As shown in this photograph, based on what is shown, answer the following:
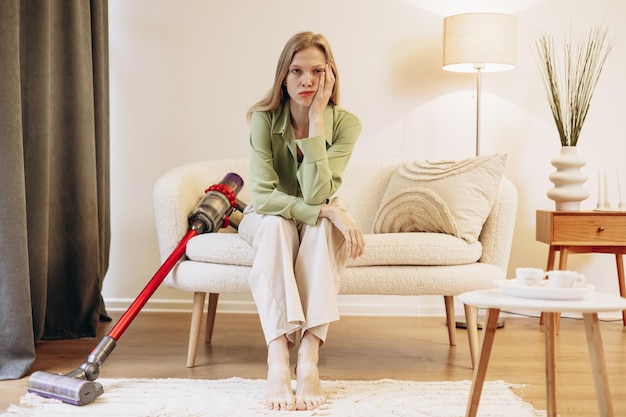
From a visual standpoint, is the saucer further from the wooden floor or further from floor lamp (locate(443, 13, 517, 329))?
floor lamp (locate(443, 13, 517, 329))

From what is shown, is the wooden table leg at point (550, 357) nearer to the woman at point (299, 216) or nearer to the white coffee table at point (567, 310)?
the white coffee table at point (567, 310)

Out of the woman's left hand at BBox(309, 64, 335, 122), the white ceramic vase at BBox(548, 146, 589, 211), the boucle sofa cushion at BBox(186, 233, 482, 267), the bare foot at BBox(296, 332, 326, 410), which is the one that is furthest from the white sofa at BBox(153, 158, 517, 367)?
the white ceramic vase at BBox(548, 146, 589, 211)

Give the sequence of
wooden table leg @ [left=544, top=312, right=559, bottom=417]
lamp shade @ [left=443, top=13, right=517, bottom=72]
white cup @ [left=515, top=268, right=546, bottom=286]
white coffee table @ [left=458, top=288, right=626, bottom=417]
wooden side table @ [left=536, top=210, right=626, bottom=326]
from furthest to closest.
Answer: lamp shade @ [left=443, top=13, right=517, bottom=72]
wooden side table @ [left=536, top=210, right=626, bottom=326]
wooden table leg @ [left=544, top=312, right=559, bottom=417]
white cup @ [left=515, top=268, right=546, bottom=286]
white coffee table @ [left=458, top=288, right=626, bottom=417]

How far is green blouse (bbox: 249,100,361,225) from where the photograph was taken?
2.28 m

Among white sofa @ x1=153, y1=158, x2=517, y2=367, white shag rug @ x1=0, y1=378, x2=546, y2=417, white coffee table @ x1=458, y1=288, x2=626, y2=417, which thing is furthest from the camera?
white sofa @ x1=153, y1=158, x2=517, y2=367

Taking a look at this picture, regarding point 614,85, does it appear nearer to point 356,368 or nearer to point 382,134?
point 382,134

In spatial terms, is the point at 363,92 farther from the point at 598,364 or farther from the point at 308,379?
the point at 598,364

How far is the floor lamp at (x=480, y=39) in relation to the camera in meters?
3.29

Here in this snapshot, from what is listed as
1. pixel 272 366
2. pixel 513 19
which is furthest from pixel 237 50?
→ pixel 272 366

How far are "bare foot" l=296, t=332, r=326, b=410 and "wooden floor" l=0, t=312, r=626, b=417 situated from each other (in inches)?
12.3

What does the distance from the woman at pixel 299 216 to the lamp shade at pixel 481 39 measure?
1.05 metres

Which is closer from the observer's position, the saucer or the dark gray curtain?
the saucer

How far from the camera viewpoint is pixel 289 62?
2.36 metres

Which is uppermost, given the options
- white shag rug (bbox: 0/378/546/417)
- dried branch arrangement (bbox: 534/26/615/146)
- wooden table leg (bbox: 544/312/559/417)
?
dried branch arrangement (bbox: 534/26/615/146)
